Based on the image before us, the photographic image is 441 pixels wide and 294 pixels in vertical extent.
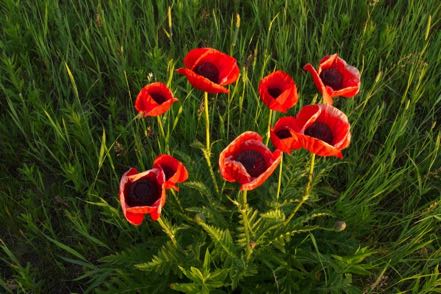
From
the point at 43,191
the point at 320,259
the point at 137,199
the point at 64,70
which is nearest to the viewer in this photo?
the point at 137,199

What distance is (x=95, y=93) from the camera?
200 centimetres

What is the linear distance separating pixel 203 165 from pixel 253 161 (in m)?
0.58

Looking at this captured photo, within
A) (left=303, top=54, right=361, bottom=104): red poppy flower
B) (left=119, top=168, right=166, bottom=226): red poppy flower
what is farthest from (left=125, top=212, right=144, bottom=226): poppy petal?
(left=303, top=54, right=361, bottom=104): red poppy flower

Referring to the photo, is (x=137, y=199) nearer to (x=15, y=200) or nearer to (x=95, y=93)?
(x=15, y=200)

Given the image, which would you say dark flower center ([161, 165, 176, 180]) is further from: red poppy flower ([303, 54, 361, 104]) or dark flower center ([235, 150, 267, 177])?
red poppy flower ([303, 54, 361, 104])

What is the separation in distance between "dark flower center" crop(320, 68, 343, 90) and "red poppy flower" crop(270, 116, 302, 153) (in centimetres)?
18

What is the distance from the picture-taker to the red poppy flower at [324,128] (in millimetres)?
977

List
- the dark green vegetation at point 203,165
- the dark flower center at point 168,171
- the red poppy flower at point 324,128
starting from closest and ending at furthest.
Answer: the red poppy flower at point 324,128 < the dark flower center at point 168,171 < the dark green vegetation at point 203,165

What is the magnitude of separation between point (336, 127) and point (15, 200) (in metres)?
1.15

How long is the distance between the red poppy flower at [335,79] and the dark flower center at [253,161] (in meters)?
0.22

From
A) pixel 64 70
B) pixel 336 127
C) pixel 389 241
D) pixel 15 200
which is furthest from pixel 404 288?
pixel 64 70

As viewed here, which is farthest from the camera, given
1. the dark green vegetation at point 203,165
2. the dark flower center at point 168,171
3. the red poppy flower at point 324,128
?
the dark green vegetation at point 203,165

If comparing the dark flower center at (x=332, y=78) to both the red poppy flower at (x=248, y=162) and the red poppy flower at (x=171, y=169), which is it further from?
the red poppy flower at (x=171, y=169)

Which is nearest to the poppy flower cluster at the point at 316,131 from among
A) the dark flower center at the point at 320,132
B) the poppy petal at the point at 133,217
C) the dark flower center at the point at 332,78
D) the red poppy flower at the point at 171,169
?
the dark flower center at the point at 320,132
